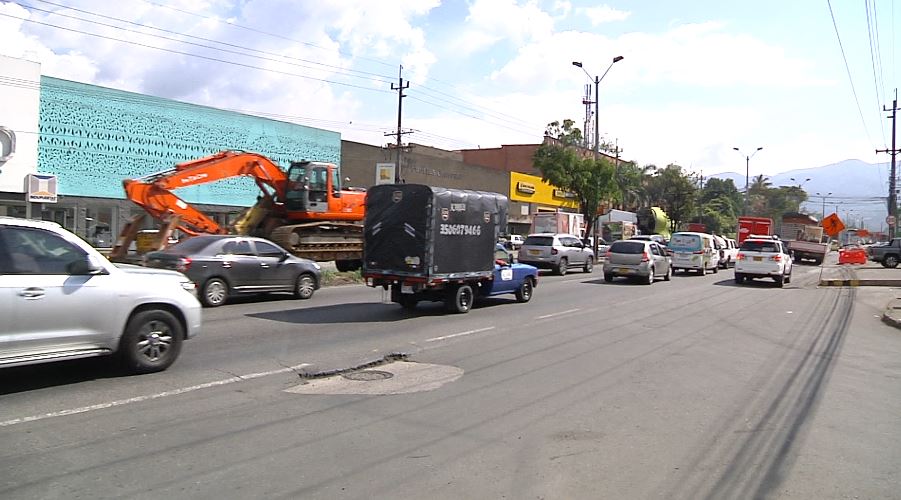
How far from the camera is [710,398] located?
8047 millimetres

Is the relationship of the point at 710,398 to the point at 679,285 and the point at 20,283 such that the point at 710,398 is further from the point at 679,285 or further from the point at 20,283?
the point at 679,285

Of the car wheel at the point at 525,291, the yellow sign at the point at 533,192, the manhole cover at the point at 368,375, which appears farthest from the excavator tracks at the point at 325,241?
the yellow sign at the point at 533,192

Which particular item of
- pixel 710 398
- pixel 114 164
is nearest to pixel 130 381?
pixel 710 398

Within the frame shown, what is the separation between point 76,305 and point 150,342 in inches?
41.4

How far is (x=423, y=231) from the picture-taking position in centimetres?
1406

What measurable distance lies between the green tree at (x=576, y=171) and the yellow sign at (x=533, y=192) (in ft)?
62.4

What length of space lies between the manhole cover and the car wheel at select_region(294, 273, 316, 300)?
8003 mm

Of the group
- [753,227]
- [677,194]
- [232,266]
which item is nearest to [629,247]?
[232,266]

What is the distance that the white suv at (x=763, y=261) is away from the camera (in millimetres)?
25938

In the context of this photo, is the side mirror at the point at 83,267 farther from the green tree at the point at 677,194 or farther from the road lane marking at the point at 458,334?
the green tree at the point at 677,194

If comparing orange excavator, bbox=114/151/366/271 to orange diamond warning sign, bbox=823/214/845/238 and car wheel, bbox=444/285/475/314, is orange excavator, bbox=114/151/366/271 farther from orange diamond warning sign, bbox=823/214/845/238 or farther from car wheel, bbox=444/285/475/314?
orange diamond warning sign, bbox=823/214/845/238

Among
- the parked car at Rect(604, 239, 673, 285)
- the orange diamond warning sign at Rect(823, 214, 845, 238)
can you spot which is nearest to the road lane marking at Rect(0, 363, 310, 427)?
the parked car at Rect(604, 239, 673, 285)

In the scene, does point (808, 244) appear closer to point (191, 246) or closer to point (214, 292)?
point (214, 292)

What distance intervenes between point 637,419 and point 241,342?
244 inches
